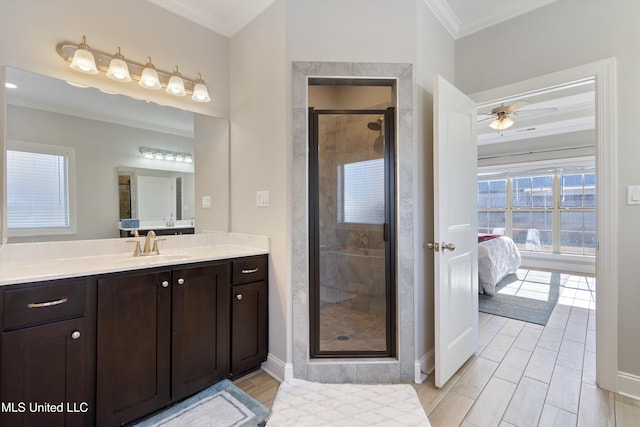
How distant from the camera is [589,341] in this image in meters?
2.61

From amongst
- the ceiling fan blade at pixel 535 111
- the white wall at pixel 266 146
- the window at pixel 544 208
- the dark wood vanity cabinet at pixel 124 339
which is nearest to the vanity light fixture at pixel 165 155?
the white wall at pixel 266 146

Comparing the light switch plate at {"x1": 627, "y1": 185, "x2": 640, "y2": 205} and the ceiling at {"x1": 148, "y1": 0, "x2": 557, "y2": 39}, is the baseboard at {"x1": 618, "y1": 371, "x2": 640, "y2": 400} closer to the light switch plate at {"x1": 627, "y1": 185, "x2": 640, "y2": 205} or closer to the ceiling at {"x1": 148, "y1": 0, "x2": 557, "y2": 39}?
the light switch plate at {"x1": 627, "y1": 185, "x2": 640, "y2": 205}

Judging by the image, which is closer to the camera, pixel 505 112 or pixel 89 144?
pixel 89 144

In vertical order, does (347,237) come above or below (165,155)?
below

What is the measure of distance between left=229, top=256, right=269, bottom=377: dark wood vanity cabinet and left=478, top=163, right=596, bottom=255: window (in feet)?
20.0

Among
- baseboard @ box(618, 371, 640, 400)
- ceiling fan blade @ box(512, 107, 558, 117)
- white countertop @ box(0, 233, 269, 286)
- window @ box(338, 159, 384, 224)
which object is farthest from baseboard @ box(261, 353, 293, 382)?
ceiling fan blade @ box(512, 107, 558, 117)

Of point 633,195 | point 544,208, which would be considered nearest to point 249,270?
point 633,195

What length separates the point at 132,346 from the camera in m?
1.58

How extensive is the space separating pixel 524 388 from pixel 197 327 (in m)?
2.21

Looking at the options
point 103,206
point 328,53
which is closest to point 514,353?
point 328,53

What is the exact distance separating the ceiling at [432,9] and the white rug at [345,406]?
2.73 meters

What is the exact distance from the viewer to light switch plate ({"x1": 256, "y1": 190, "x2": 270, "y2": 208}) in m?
2.18

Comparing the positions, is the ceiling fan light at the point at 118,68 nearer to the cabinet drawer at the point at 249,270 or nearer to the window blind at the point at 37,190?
the window blind at the point at 37,190

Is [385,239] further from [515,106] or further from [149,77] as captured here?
[515,106]
